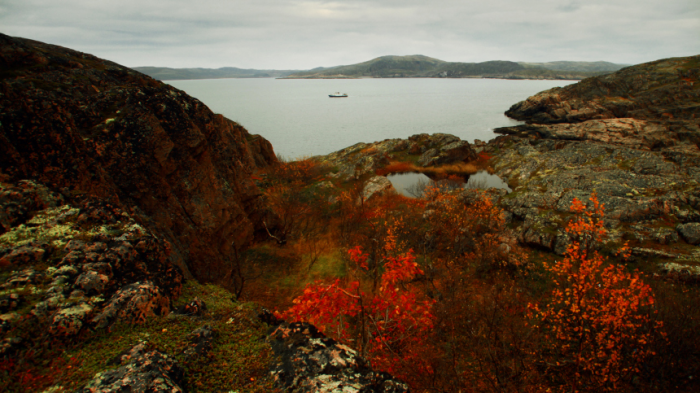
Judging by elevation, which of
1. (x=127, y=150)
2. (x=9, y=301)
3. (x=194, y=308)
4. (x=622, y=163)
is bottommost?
(x=622, y=163)

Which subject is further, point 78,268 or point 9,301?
point 78,268

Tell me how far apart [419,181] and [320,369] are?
4073 cm

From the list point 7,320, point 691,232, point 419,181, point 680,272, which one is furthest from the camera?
point 419,181

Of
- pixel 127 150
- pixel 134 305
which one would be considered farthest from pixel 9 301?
pixel 127 150

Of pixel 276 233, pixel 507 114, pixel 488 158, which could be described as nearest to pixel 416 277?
pixel 276 233

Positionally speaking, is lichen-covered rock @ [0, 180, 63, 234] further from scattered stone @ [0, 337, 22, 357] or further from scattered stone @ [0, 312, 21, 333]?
scattered stone @ [0, 337, 22, 357]

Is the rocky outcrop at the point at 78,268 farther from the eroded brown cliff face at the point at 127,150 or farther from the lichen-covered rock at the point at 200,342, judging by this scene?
the eroded brown cliff face at the point at 127,150

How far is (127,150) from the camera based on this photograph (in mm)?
10016

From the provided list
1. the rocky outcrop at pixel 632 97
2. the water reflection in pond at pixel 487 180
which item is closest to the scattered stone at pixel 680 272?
the water reflection in pond at pixel 487 180

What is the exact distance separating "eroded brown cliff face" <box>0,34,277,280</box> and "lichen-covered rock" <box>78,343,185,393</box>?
15.9 feet

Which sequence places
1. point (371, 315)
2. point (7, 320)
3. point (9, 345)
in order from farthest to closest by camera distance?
point (371, 315) → point (7, 320) → point (9, 345)

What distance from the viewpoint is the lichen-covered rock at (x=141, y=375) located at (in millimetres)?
3727

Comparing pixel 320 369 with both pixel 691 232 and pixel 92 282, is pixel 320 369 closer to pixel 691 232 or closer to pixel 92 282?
pixel 92 282

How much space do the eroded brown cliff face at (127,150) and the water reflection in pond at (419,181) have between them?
30365 mm
